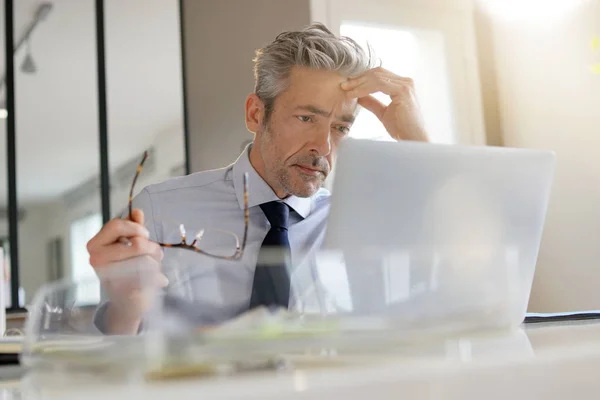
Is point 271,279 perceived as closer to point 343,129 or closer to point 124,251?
point 124,251

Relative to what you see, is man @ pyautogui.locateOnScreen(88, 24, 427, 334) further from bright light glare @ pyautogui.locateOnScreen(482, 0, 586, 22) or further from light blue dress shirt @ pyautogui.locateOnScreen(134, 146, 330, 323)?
bright light glare @ pyautogui.locateOnScreen(482, 0, 586, 22)

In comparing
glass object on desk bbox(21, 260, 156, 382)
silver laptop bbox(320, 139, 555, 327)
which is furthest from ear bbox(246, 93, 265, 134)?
glass object on desk bbox(21, 260, 156, 382)

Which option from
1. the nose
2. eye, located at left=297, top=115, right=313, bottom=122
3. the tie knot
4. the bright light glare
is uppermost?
the bright light glare

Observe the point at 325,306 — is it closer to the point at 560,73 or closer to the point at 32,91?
the point at 560,73

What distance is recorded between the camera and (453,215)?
28.2 inches

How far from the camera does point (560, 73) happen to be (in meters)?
2.93

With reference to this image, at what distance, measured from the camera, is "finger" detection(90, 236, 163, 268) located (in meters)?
0.76

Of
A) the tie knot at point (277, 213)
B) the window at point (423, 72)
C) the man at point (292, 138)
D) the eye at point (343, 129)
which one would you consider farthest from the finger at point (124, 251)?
the window at point (423, 72)

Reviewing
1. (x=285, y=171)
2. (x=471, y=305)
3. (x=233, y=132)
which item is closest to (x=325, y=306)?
(x=471, y=305)

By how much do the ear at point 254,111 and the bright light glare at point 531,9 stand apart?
1.58 metres

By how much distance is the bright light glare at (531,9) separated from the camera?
2.92 meters

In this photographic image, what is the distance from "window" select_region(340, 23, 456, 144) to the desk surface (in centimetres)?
282

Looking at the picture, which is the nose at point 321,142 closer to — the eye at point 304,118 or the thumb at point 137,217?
the eye at point 304,118

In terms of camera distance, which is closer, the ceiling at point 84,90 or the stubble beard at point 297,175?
the stubble beard at point 297,175
